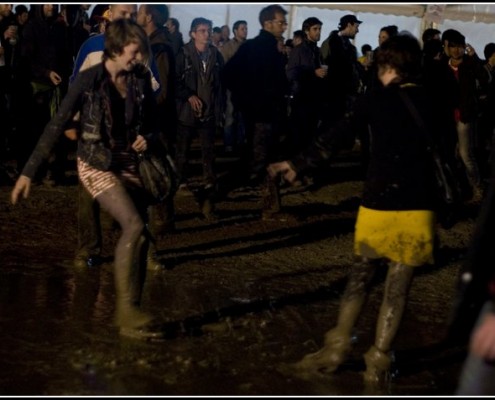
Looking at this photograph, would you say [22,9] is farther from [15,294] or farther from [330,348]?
[330,348]

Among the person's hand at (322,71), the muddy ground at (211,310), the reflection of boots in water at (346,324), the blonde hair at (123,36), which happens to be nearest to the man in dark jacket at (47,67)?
the muddy ground at (211,310)

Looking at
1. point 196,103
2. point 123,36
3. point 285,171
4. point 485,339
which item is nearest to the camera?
point 485,339

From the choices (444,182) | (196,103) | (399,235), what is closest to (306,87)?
(196,103)

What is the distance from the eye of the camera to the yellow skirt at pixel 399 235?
6.18 m

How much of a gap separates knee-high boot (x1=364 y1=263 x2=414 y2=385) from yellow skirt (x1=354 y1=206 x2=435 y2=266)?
82mm

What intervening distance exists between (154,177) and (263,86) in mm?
4762

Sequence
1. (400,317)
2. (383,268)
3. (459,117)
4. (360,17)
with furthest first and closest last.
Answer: (360,17), (459,117), (383,268), (400,317)

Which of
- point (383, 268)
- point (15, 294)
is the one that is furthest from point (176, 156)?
point (15, 294)

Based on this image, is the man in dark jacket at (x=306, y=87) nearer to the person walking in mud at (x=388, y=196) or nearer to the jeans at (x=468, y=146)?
the jeans at (x=468, y=146)

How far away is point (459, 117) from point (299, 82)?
2.26m

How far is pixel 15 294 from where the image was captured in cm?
814

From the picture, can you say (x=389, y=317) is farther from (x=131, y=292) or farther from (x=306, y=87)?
(x=306, y=87)

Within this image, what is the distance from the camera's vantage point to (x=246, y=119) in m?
12.2

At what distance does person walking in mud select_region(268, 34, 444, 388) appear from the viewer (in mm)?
6164
